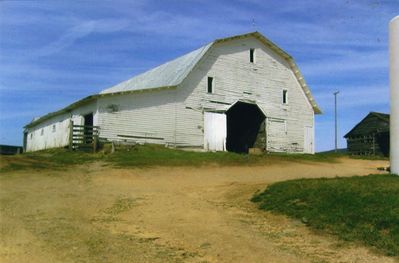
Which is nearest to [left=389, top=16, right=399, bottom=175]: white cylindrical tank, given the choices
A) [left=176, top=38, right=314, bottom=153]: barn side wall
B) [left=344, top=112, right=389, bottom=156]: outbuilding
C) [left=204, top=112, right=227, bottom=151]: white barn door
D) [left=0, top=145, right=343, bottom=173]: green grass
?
[left=0, top=145, right=343, bottom=173]: green grass

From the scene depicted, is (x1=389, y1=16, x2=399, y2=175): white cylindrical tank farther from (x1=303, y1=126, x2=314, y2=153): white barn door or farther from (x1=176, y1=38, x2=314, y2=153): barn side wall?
(x1=303, y1=126, x2=314, y2=153): white barn door

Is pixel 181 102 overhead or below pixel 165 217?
overhead

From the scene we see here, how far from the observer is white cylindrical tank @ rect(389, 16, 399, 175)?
15.8 m

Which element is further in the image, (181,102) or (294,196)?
(181,102)

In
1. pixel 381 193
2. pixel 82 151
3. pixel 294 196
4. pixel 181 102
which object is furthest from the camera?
pixel 181 102

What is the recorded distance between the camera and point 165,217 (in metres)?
11.9

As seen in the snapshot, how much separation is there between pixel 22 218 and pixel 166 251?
13.4ft

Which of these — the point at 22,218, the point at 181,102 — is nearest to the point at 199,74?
the point at 181,102

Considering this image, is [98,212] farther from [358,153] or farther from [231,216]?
[358,153]

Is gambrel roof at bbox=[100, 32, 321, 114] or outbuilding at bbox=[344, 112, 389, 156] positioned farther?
outbuilding at bbox=[344, 112, 389, 156]

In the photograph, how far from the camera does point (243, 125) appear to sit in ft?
125

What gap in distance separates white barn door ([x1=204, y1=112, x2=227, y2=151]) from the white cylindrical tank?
17.1m

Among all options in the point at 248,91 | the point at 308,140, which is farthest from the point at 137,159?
the point at 308,140

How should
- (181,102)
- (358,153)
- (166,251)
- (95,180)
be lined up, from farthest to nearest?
(358,153), (181,102), (95,180), (166,251)
